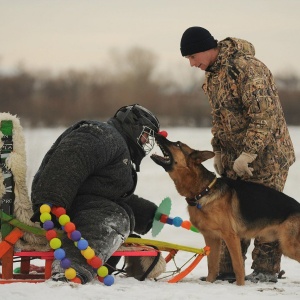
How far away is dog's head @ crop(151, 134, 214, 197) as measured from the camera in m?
5.48

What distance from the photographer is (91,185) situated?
4.99 m

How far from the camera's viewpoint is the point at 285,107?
1864 cm

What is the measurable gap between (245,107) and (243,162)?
50 cm

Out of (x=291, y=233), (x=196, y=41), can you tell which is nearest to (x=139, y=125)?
(x=196, y=41)

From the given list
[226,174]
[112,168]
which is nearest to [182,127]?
[226,174]

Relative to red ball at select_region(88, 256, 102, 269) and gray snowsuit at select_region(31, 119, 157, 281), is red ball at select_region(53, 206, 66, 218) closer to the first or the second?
gray snowsuit at select_region(31, 119, 157, 281)

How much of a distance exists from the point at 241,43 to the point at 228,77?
13.8 inches

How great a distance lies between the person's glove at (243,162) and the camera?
548 centimetres

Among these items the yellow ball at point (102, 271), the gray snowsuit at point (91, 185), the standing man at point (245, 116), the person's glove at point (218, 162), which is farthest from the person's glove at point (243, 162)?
the yellow ball at point (102, 271)

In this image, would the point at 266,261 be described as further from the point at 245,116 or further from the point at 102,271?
the point at 102,271

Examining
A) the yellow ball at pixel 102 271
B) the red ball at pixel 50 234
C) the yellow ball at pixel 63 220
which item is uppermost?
the yellow ball at pixel 63 220

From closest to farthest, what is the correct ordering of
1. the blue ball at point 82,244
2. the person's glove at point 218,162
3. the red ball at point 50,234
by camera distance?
1. the blue ball at point 82,244
2. the red ball at point 50,234
3. the person's glove at point 218,162

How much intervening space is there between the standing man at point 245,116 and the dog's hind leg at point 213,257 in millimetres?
216

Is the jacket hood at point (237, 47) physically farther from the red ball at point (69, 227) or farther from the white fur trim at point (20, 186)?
the red ball at point (69, 227)
